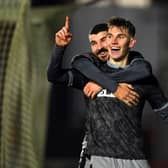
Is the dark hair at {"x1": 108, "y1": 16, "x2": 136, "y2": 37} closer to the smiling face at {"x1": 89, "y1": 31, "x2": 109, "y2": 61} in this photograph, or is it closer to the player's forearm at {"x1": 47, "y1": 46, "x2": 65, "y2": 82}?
the smiling face at {"x1": 89, "y1": 31, "x2": 109, "y2": 61}

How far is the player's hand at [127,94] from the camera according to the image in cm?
256

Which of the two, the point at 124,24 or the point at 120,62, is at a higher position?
the point at 124,24

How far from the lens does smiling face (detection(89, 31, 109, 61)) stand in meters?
2.65

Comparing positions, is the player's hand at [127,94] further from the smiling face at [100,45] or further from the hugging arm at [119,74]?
the smiling face at [100,45]

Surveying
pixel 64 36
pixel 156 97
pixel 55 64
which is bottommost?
pixel 156 97

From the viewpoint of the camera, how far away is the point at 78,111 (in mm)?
13508

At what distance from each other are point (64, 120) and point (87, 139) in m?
11.2

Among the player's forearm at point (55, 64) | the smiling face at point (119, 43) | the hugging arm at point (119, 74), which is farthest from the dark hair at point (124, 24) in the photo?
the player's forearm at point (55, 64)

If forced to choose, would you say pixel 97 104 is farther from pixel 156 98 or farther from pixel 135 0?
pixel 135 0

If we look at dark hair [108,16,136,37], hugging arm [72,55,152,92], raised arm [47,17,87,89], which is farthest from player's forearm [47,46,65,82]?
dark hair [108,16,136,37]

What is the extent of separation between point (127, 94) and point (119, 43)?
0.19m

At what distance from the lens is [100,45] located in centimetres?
265

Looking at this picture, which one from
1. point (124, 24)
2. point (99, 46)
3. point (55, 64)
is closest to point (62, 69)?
point (55, 64)

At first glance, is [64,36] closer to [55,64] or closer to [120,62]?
[55,64]
